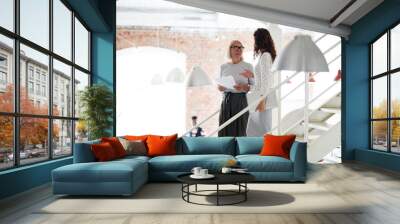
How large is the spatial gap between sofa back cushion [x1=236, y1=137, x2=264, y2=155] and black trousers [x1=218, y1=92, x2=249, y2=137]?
125cm

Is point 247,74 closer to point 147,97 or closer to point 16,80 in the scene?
point 16,80

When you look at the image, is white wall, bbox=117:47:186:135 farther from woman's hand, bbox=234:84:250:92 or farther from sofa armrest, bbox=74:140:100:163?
sofa armrest, bbox=74:140:100:163

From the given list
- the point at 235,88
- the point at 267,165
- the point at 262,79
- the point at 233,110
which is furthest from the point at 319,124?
the point at 267,165

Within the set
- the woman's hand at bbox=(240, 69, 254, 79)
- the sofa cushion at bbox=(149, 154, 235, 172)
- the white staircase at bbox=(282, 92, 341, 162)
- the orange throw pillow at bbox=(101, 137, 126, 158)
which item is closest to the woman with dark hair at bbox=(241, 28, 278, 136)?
the woman's hand at bbox=(240, 69, 254, 79)

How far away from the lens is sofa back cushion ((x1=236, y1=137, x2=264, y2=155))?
659cm

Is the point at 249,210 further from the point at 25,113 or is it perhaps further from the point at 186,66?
the point at 186,66

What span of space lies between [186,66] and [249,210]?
9.11 meters

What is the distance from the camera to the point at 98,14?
755 centimetres

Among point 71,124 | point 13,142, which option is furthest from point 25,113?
point 71,124

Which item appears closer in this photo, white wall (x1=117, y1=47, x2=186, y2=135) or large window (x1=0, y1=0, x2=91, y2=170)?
large window (x1=0, y1=0, x2=91, y2=170)

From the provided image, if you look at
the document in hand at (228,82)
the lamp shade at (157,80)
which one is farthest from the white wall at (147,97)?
the document in hand at (228,82)

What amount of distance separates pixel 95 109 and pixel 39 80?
181 cm

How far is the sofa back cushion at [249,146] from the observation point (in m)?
6.59

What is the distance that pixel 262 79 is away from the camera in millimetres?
8359
